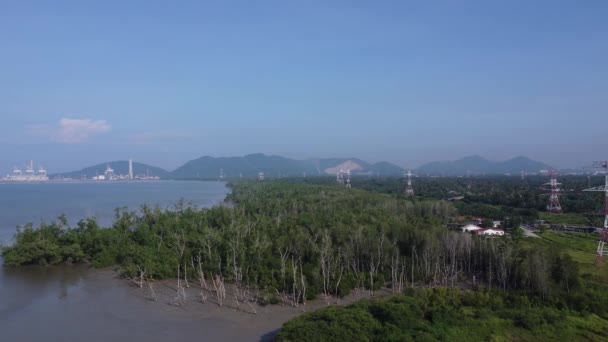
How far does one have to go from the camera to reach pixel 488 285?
749 inches

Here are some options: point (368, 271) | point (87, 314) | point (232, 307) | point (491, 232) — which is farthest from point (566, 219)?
point (87, 314)

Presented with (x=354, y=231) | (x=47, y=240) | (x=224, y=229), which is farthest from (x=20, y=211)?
(x=354, y=231)

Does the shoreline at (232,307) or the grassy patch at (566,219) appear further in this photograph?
the grassy patch at (566,219)

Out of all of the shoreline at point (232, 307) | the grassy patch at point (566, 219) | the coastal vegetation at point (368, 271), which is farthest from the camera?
the grassy patch at point (566, 219)

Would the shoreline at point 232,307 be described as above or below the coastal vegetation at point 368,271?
below

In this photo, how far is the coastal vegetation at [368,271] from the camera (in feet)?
42.6

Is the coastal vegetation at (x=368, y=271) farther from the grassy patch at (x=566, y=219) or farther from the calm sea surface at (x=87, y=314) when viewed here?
the grassy patch at (x=566, y=219)

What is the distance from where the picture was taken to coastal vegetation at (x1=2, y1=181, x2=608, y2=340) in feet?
42.6

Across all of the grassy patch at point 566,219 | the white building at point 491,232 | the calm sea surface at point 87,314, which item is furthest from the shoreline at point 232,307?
the grassy patch at point 566,219

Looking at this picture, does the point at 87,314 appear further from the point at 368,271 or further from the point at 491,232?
the point at 491,232

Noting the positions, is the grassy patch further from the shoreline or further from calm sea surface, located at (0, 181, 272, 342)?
calm sea surface, located at (0, 181, 272, 342)

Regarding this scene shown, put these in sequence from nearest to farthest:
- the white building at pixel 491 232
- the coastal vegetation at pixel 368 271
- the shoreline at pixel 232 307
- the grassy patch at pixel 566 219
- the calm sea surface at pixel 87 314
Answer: the coastal vegetation at pixel 368 271 < the calm sea surface at pixel 87 314 < the shoreline at pixel 232 307 < the white building at pixel 491 232 < the grassy patch at pixel 566 219

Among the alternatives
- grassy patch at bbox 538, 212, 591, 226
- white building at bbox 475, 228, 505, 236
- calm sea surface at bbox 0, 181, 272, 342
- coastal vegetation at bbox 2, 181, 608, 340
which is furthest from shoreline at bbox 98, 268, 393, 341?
grassy patch at bbox 538, 212, 591, 226

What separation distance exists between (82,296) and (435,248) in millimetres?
15164
